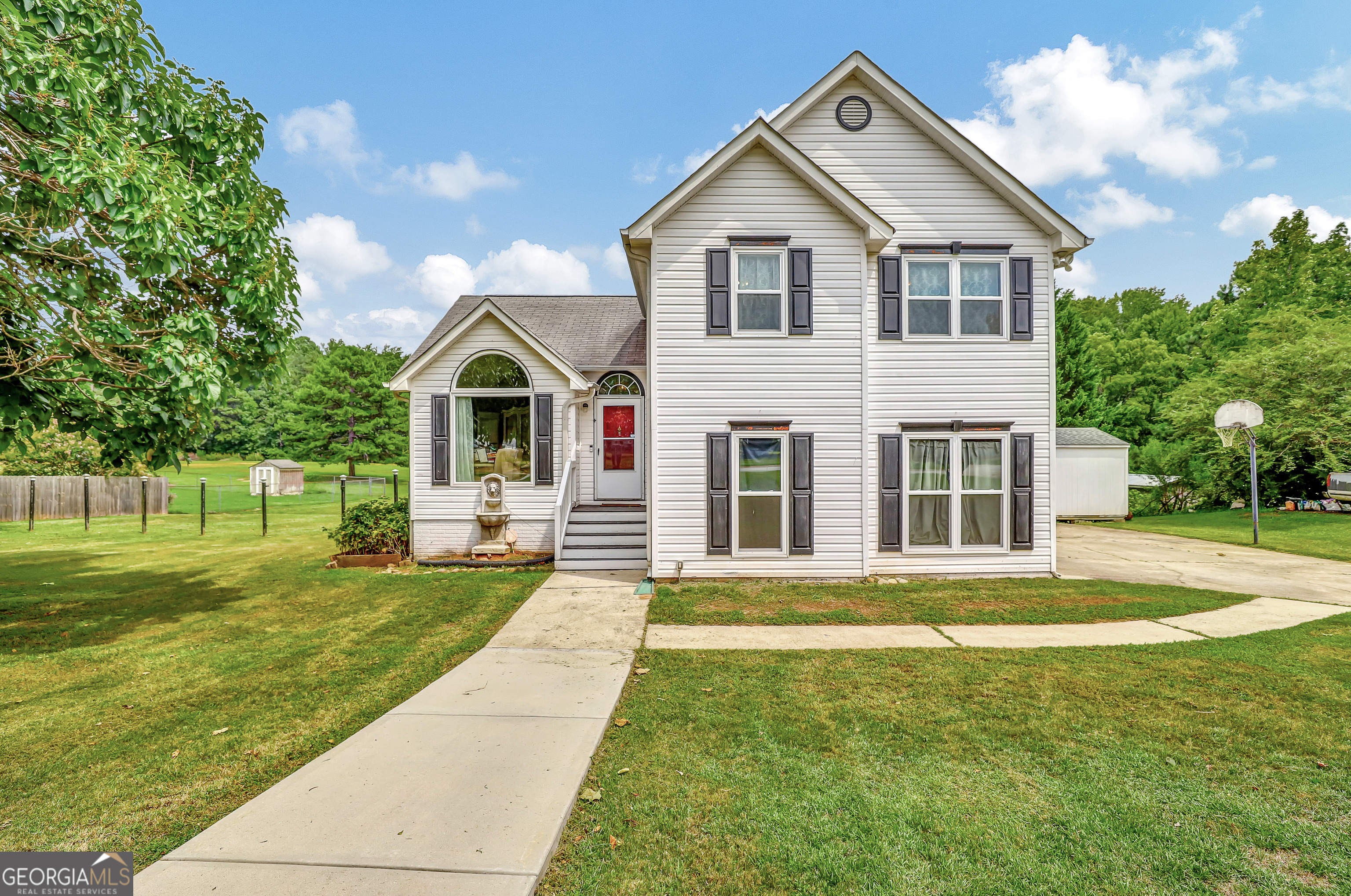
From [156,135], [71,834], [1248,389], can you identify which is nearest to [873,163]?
[156,135]

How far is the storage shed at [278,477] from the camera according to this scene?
96.3ft

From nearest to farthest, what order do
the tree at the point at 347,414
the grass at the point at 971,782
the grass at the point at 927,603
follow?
1. the grass at the point at 971,782
2. the grass at the point at 927,603
3. the tree at the point at 347,414

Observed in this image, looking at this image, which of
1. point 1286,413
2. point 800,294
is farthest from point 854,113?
point 1286,413

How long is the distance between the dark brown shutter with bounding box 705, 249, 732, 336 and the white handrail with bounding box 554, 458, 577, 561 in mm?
4245

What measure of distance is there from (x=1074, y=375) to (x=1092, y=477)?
10.5m

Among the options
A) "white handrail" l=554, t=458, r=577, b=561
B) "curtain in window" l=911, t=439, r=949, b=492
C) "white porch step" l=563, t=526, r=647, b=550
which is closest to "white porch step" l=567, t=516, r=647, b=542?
"white porch step" l=563, t=526, r=647, b=550

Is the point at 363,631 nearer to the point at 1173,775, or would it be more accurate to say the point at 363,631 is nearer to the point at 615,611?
the point at 615,611

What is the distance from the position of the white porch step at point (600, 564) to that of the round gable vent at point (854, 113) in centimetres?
898

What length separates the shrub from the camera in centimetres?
1154

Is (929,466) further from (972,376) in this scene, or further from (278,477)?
(278,477)

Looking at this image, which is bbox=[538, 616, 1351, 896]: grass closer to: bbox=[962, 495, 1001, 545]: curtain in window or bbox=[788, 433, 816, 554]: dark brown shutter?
bbox=[788, 433, 816, 554]: dark brown shutter

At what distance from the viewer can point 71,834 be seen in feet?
10.2

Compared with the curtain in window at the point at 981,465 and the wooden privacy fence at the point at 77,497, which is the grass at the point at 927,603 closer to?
the curtain in window at the point at 981,465

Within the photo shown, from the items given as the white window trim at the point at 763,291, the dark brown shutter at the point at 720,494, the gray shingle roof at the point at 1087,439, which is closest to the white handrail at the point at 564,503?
the dark brown shutter at the point at 720,494
